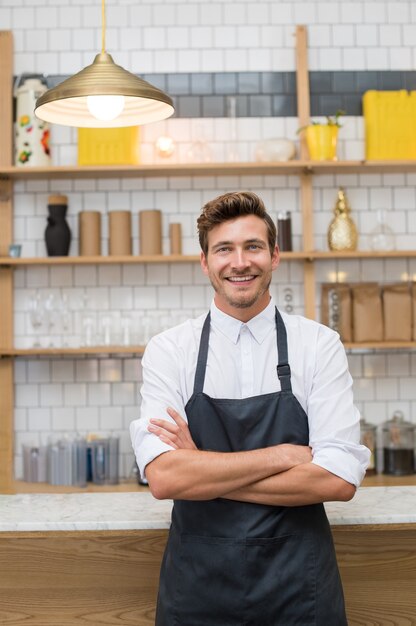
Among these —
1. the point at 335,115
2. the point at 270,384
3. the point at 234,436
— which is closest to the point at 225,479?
the point at 234,436

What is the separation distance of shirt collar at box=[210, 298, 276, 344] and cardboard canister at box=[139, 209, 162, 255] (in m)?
2.34

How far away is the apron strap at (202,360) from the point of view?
2.02 metres

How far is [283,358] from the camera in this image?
2.02 m

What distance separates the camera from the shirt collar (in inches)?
82.0

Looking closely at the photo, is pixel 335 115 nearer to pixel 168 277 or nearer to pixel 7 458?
pixel 168 277

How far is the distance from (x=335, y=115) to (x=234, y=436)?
3.10m

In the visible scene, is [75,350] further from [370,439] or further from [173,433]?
[173,433]

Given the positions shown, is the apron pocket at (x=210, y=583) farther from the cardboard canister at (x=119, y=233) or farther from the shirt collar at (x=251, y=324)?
the cardboard canister at (x=119, y=233)

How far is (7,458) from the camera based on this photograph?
14.7 ft

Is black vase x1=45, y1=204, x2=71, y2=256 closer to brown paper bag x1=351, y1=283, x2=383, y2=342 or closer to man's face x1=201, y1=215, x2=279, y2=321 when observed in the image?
brown paper bag x1=351, y1=283, x2=383, y2=342

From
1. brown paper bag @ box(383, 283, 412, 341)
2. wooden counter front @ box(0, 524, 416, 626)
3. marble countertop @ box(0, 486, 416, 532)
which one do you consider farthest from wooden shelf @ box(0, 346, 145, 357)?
wooden counter front @ box(0, 524, 416, 626)

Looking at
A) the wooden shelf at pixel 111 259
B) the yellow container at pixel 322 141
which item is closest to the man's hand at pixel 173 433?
the wooden shelf at pixel 111 259

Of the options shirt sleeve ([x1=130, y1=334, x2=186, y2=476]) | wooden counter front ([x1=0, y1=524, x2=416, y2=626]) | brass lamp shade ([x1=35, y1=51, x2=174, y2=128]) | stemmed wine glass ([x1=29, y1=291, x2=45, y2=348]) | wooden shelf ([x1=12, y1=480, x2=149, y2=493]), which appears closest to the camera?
shirt sleeve ([x1=130, y1=334, x2=186, y2=476])

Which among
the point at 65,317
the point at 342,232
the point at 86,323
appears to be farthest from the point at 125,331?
the point at 342,232
